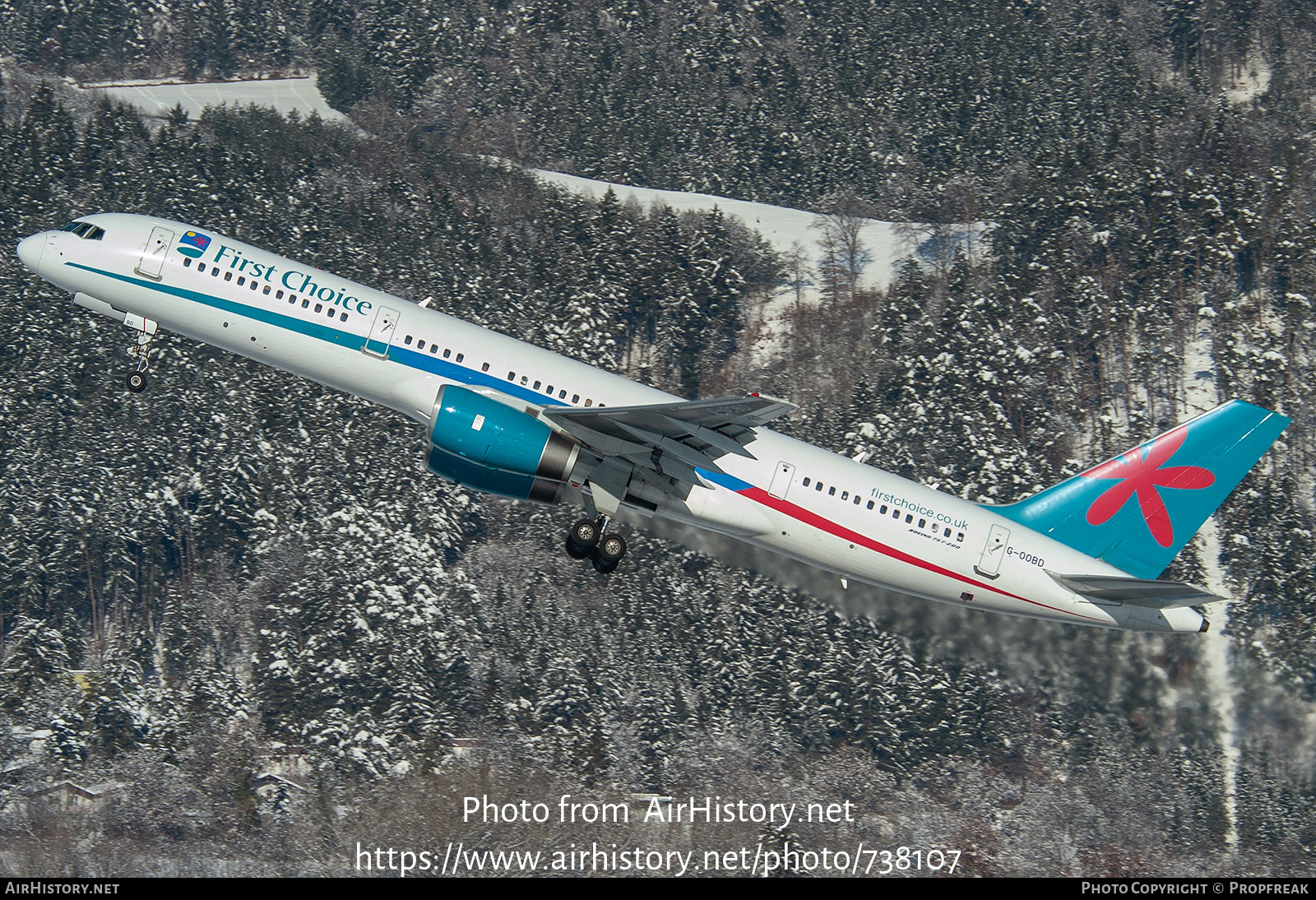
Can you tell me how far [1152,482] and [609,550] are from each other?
16388mm

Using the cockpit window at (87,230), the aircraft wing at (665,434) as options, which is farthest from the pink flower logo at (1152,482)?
the cockpit window at (87,230)

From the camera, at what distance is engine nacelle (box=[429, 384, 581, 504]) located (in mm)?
36750

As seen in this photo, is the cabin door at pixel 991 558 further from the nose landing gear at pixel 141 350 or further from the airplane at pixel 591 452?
the nose landing gear at pixel 141 350

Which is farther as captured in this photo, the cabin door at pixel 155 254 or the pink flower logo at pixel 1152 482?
the pink flower logo at pixel 1152 482

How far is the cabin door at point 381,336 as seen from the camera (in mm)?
39031

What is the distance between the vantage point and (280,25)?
18962 cm

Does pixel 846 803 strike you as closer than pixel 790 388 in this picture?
Yes

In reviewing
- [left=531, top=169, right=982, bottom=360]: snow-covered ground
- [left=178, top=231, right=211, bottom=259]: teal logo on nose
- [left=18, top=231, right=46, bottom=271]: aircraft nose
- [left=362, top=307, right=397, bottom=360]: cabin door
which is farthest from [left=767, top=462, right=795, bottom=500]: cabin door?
[left=531, top=169, right=982, bottom=360]: snow-covered ground

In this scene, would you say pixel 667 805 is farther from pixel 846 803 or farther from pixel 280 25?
pixel 280 25

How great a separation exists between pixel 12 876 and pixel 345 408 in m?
44.4

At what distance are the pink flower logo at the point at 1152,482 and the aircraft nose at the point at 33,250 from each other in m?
31.2

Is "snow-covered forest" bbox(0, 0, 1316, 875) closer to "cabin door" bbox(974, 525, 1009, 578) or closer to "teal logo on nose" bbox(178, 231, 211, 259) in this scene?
"cabin door" bbox(974, 525, 1009, 578)

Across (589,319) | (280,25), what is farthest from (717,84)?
(589,319)
